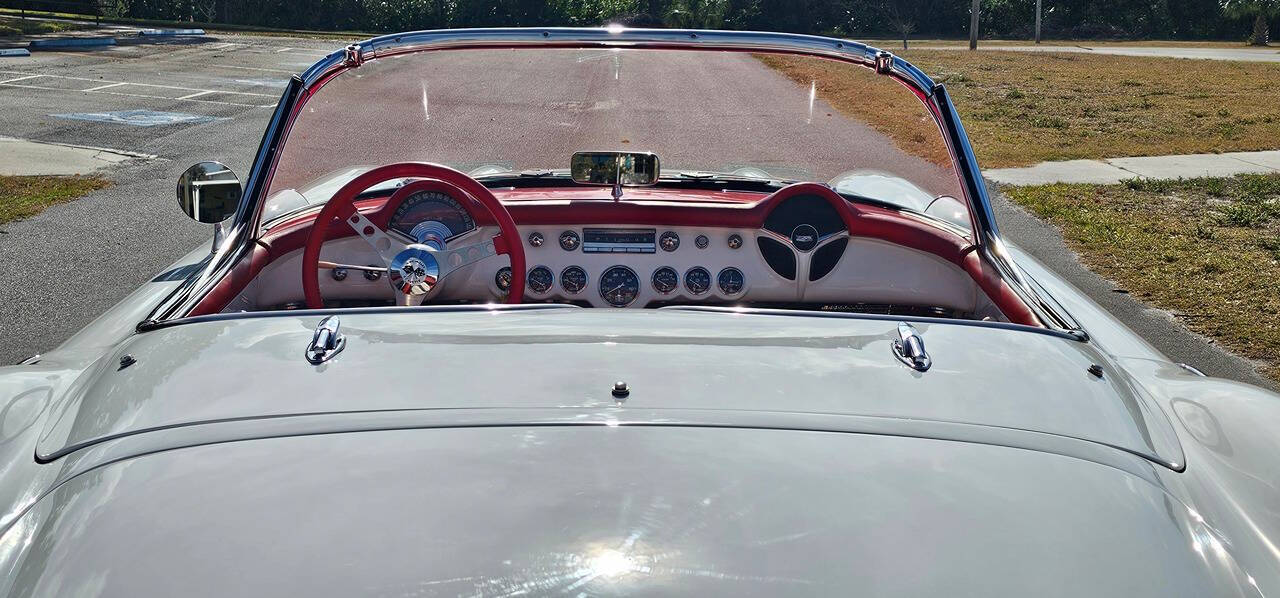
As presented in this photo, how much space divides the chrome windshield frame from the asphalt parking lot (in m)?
0.90

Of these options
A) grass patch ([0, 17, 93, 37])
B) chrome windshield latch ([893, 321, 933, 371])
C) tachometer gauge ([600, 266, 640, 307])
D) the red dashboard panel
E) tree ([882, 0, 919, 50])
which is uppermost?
tree ([882, 0, 919, 50])

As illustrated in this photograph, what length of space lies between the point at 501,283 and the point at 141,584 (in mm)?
1842

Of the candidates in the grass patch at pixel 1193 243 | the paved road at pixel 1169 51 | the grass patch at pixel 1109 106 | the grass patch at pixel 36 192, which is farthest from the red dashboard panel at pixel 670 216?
the paved road at pixel 1169 51

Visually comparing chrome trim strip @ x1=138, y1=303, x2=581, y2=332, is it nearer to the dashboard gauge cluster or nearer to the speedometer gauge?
the speedometer gauge

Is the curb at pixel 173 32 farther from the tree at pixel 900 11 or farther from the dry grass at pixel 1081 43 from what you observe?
the tree at pixel 900 11

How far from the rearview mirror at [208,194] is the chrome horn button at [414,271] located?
527 millimetres

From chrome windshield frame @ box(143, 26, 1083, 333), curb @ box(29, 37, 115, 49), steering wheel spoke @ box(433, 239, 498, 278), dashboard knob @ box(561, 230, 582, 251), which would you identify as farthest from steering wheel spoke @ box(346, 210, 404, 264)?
curb @ box(29, 37, 115, 49)

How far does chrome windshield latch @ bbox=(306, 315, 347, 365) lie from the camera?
70.2 inches

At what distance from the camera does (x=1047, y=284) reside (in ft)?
9.59

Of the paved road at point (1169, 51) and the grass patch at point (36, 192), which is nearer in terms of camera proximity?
the grass patch at point (36, 192)

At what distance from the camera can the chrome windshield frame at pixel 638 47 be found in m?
2.68

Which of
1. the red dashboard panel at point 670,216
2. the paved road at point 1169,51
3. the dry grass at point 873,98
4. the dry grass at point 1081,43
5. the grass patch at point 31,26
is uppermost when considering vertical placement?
the dry grass at point 1081,43

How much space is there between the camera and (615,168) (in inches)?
119

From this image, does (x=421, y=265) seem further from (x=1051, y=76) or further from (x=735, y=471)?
(x=1051, y=76)
